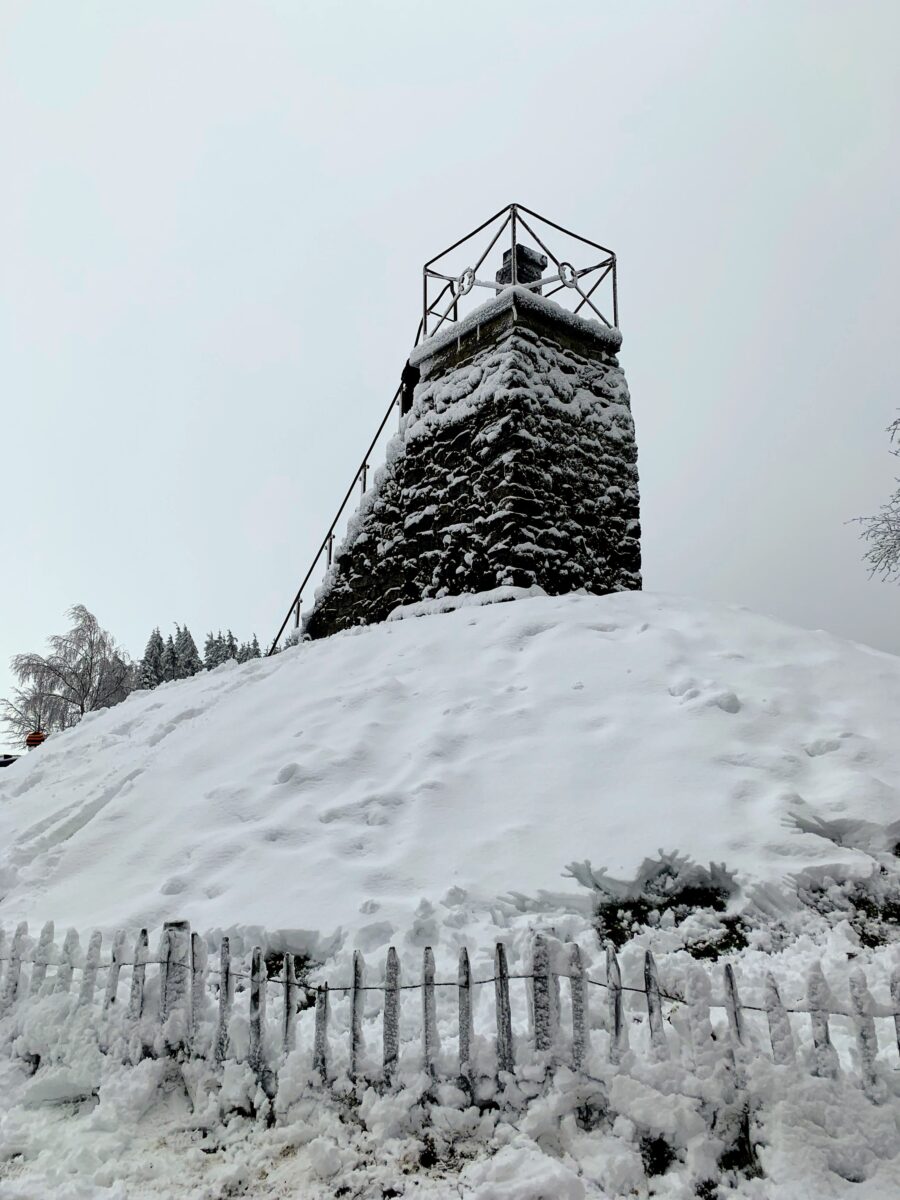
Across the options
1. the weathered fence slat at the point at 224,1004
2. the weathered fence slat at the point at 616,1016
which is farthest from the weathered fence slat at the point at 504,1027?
the weathered fence slat at the point at 224,1004

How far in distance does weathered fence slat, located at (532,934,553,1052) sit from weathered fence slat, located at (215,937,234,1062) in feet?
4.49

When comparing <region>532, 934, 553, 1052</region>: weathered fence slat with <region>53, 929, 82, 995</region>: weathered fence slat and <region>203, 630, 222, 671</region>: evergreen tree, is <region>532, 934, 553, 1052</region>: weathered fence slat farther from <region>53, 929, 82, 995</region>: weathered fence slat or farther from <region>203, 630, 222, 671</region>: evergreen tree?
<region>203, 630, 222, 671</region>: evergreen tree

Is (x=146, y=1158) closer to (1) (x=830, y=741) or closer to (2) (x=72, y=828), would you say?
(2) (x=72, y=828)

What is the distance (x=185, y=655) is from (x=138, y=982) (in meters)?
49.7

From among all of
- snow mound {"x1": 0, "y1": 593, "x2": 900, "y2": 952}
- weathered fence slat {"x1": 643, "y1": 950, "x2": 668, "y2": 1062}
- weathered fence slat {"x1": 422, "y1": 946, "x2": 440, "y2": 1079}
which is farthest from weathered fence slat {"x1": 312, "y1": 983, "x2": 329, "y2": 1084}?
weathered fence slat {"x1": 643, "y1": 950, "x2": 668, "y2": 1062}

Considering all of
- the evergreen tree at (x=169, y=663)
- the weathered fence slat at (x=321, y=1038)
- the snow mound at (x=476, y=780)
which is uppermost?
the evergreen tree at (x=169, y=663)

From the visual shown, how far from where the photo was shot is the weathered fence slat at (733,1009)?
2912mm

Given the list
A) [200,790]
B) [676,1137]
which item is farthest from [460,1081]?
[200,790]

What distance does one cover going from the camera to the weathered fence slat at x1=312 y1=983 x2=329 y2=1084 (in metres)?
3.15

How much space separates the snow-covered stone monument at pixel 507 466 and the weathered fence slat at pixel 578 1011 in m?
6.05

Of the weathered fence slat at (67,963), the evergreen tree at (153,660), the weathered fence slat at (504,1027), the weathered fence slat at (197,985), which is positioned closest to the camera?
the weathered fence slat at (504,1027)

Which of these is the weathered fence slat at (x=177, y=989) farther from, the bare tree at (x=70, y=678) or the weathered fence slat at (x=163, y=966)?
the bare tree at (x=70, y=678)

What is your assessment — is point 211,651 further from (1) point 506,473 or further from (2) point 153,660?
(1) point 506,473

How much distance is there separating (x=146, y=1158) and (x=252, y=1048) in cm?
52
